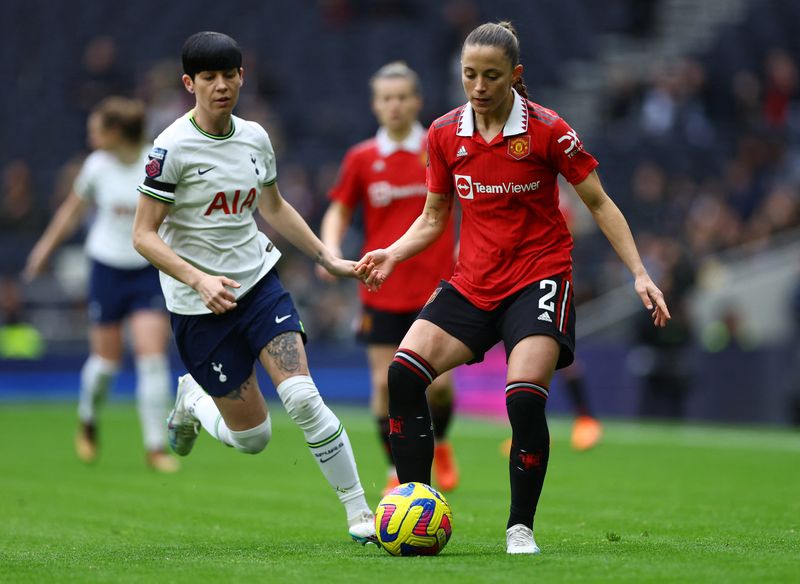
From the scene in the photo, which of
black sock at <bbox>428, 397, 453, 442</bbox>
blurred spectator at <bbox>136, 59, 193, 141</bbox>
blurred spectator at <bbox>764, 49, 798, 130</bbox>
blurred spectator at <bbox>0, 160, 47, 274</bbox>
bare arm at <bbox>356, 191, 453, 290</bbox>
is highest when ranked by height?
blurred spectator at <bbox>764, 49, 798, 130</bbox>

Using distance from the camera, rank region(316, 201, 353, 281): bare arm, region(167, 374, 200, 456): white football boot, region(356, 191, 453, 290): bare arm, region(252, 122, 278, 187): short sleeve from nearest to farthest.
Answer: region(356, 191, 453, 290): bare arm
region(252, 122, 278, 187): short sleeve
region(167, 374, 200, 456): white football boot
region(316, 201, 353, 281): bare arm

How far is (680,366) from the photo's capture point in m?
17.6

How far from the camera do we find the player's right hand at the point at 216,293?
21.8ft

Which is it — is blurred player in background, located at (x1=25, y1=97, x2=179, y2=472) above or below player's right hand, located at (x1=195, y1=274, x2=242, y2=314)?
above

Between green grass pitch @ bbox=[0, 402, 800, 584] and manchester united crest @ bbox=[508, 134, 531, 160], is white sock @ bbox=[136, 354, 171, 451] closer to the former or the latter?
green grass pitch @ bbox=[0, 402, 800, 584]

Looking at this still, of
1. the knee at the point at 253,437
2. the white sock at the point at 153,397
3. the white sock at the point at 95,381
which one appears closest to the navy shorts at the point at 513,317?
the knee at the point at 253,437

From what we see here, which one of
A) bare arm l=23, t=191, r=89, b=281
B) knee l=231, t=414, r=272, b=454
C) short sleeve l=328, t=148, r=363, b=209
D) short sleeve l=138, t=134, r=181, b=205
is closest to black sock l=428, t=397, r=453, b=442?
short sleeve l=328, t=148, r=363, b=209

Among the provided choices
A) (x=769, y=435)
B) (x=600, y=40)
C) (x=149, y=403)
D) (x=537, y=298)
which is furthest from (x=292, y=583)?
(x=600, y=40)

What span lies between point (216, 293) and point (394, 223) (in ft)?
11.0

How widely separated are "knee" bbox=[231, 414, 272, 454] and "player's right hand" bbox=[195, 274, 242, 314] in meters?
0.96

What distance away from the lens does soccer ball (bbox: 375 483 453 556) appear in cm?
636

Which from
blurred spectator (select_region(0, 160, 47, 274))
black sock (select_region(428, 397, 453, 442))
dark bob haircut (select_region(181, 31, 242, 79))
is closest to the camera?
dark bob haircut (select_region(181, 31, 242, 79))

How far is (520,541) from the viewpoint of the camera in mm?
6355

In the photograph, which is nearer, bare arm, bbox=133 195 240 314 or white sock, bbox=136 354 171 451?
bare arm, bbox=133 195 240 314
